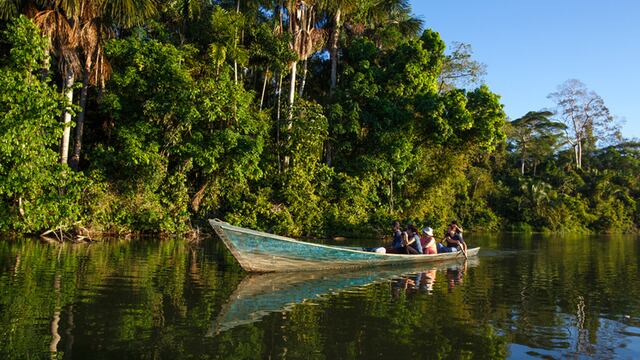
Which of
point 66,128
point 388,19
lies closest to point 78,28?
point 66,128

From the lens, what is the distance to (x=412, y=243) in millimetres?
15789

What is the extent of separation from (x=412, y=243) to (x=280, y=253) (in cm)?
528

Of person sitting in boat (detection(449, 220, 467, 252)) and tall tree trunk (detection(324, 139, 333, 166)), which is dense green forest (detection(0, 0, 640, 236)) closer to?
tall tree trunk (detection(324, 139, 333, 166))

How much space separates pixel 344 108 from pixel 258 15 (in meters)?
6.90

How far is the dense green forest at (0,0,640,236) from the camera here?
1852cm

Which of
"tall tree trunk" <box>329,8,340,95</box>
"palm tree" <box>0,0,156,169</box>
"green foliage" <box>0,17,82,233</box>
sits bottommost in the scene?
"green foliage" <box>0,17,82,233</box>

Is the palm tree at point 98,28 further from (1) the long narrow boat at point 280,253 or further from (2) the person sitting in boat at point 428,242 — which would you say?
(2) the person sitting in boat at point 428,242

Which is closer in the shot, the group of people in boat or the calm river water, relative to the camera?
the calm river water

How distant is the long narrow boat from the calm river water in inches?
10.7

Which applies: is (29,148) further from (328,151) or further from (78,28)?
(328,151)

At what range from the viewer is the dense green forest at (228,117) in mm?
A: 18516

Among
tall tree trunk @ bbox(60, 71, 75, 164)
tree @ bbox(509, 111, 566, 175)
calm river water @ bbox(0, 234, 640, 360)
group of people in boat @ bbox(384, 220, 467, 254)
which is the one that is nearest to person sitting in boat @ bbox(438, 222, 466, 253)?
group of people in boat @ bbox(384, 220, 467, 254)

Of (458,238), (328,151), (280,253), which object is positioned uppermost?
(328,151)

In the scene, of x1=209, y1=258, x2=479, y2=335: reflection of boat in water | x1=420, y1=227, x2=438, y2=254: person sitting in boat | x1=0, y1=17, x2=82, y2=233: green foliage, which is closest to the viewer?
x1=209, y1=258, x2=479, y2=335: reflection of boat in water
